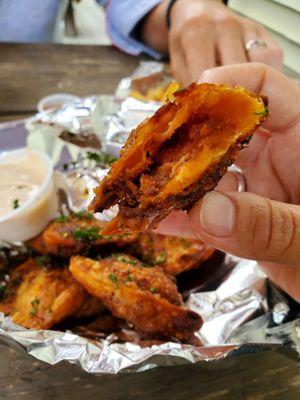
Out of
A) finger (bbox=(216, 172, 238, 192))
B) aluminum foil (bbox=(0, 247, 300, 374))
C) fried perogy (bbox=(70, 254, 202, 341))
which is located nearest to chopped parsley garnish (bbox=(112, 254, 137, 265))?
fried perogy (bbox=(70, 254, 202, 341))

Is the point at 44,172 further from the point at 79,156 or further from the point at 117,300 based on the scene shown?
the point at 117,300

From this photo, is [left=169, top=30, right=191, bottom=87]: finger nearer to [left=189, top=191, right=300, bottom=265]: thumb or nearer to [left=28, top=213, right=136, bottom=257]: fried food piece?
[left=28, top=213, right=136, bottom=257]: fried food piece

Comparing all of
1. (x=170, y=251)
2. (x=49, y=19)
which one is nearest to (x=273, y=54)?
(x=170, y=251)

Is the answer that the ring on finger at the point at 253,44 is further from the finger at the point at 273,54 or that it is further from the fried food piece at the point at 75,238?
the fried food piece at the point at 75,238

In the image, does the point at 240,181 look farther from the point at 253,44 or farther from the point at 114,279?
the point at 253,44

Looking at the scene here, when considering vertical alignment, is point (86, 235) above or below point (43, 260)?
above

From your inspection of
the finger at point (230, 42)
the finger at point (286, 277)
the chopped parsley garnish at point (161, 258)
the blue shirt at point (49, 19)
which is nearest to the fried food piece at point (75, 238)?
the chopped parsley garnish at point (161, 258)
